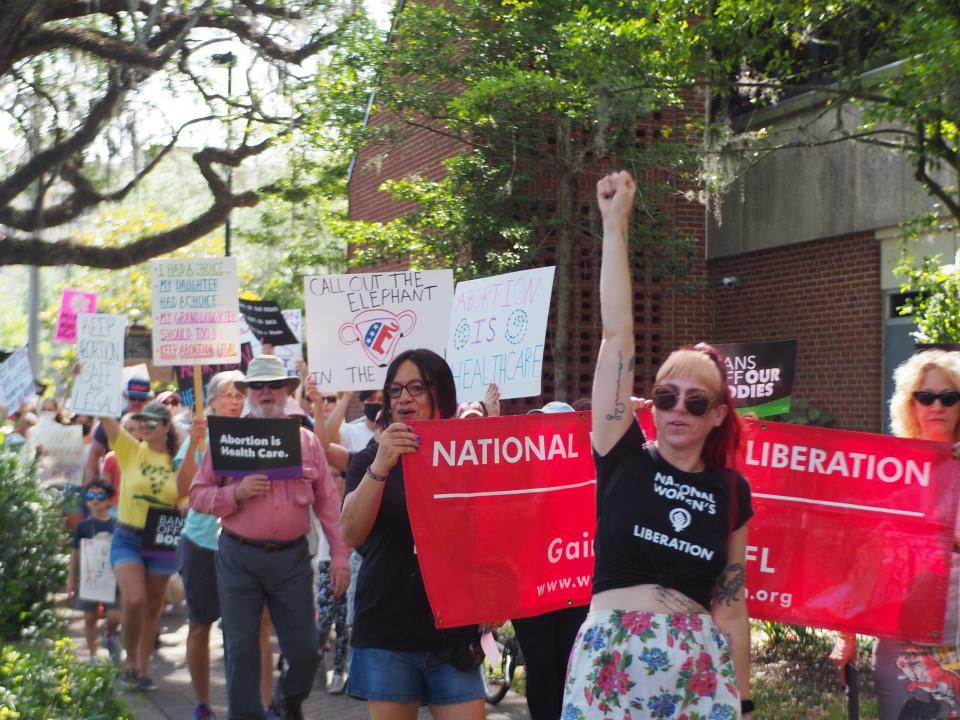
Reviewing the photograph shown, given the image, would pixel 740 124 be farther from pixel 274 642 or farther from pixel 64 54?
pixel 274 642

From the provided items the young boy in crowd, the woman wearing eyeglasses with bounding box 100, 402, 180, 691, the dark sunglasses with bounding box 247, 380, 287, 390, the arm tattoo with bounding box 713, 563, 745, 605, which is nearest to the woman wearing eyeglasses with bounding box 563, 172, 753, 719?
the arm tattoo with bounding box 713, 563, 745, 605

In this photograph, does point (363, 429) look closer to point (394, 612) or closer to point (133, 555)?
point (133, 555)

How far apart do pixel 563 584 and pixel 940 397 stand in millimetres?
1580

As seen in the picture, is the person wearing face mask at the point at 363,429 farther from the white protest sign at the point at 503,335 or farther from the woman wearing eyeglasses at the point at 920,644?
the woman wearing eyeglasses at the point at 920,644

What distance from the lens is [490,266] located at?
52.0 ft

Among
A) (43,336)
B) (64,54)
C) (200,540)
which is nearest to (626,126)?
(64,54)

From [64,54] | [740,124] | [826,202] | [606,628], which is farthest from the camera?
[740,124]

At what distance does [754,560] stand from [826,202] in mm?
12502

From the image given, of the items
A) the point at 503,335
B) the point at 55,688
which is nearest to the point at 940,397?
the point at 503,335

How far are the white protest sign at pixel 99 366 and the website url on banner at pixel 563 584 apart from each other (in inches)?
221

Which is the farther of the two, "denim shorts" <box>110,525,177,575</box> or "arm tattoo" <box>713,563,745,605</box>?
"denim shorts" <box>110,525,177,575</box>

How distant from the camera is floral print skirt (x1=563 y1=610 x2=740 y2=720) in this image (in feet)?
11.4

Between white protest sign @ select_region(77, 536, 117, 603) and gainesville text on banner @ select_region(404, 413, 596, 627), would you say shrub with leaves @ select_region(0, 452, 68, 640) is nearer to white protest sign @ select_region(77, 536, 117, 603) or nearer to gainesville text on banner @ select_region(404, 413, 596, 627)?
white protest sign @ select_region(77, 536, 117, 603)

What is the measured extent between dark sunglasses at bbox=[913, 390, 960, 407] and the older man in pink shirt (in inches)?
124
